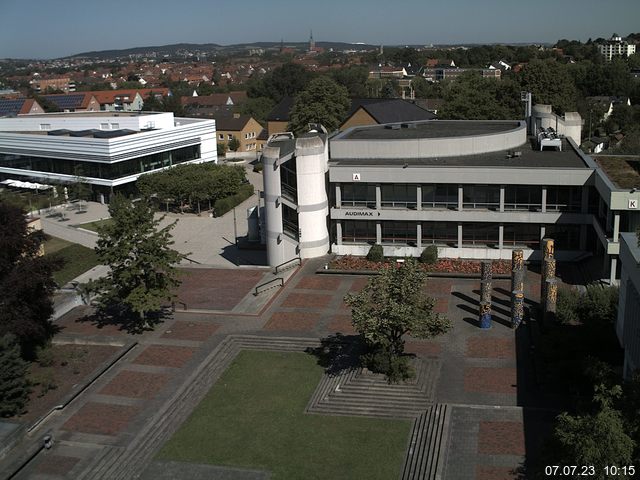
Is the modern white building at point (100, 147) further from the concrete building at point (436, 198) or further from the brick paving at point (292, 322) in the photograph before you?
A: the brick paving at point (292, 322)

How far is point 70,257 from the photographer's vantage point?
52031 millimetres

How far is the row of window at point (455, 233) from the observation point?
40969 mm

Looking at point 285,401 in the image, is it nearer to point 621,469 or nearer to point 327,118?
point 621,469

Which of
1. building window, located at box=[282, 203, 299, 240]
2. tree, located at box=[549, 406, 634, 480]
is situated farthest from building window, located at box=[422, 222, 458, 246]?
tree, located at box=[549, 406, 634, 480]

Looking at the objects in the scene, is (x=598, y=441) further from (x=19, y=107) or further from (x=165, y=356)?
(x=19, y=107)

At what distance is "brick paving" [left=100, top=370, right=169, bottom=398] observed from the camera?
90.6 ft

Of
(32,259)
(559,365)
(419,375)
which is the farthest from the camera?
(32,259)

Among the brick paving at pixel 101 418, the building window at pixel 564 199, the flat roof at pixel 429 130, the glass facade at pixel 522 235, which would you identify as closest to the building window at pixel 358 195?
the flat roof at pixel 429 130

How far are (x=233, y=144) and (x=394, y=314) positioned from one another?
75.5 metres

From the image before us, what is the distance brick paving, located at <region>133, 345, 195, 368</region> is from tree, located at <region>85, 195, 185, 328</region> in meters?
1.97

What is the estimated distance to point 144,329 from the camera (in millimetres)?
33656

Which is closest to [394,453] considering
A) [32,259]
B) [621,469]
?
[621,469]

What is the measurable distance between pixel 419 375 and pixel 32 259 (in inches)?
672

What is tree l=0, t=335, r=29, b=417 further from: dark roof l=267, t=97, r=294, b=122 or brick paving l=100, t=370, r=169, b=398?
dark roof l=267, t=97, r=294, b=122
